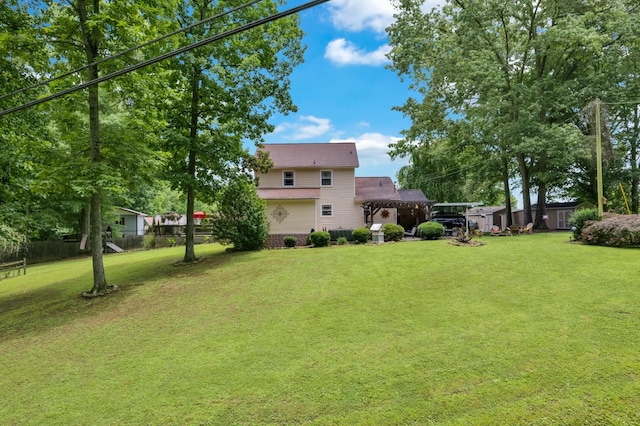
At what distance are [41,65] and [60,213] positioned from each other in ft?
68.6

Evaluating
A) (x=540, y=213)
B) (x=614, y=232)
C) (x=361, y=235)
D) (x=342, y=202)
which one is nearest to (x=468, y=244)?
(x=614, y=232)

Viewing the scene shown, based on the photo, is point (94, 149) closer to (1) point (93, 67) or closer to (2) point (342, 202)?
(1) point (93, 67)

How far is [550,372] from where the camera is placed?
428cm

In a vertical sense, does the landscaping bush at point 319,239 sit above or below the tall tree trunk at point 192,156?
below

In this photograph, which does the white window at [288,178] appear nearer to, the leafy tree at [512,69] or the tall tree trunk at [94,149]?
the leafy tree at [512,69]

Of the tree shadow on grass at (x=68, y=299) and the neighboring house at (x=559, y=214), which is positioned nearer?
the tree shadow on grass at (x=68, y=299)

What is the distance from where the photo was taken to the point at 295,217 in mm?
22562

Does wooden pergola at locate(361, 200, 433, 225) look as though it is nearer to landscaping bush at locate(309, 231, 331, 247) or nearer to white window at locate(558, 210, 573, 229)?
landscaping bush at locate(309, 231, 331, 247)

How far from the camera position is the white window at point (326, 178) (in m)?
24.1

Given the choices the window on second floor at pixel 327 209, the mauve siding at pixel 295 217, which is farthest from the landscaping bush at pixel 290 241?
the window on second floor at pixel 327 209

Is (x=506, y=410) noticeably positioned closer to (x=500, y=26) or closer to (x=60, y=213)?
(x=500, y=26)

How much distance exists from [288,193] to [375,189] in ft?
23.1

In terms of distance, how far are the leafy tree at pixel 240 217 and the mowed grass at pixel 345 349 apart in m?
6.40

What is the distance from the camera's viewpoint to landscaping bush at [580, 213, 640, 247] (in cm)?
1209
